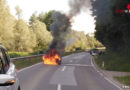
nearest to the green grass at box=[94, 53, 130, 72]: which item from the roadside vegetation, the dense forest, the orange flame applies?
the roadside vegetation

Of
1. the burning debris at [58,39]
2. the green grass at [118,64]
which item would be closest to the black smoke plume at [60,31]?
the burning debris at [58,39]

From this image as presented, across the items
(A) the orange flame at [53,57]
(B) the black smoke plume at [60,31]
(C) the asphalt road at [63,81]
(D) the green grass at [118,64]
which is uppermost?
(B) the black smoke plume at [60,31]

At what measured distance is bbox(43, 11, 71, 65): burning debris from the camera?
2516 centimetres

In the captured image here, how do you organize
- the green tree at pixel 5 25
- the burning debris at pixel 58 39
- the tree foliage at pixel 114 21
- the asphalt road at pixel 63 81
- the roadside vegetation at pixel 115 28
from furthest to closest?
the green tree at pixel 5 25, the burning debris at pixel 58 39, the tree foliage at pixel 114 21, the roadside vegetation at pixel 115 28, the asphalt road at pixel 63 81

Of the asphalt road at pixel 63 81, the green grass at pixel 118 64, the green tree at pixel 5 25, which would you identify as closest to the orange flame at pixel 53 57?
the green grass at pixel 118 64

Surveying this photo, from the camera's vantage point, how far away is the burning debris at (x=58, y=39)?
25158mm

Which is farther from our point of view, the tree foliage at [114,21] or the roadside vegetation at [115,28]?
the tree foliage at [114,21]

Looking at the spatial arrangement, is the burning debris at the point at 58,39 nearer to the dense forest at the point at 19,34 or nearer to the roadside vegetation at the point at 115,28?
the dense forest at the point at 19,34

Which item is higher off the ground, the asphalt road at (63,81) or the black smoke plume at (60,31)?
the black smoke plume at (60,31)

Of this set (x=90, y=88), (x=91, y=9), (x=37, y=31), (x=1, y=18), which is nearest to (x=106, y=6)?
(x=91, y=9)

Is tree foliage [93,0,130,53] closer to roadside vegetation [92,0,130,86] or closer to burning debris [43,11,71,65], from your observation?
roadside vegetation [92,0,130,86]

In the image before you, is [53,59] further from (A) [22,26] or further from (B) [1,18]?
(A) [22,26]


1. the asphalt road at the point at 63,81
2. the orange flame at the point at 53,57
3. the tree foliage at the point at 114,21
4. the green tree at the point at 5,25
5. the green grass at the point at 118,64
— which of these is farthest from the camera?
the green tree at the point at 5,25

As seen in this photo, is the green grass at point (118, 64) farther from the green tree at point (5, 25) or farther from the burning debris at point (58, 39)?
the green tree at point (5, 25)
